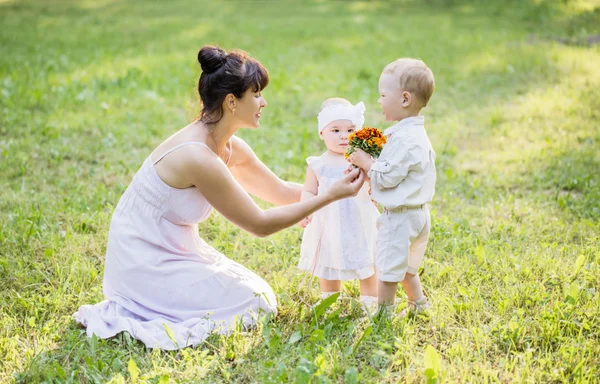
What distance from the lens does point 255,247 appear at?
4.59 meters

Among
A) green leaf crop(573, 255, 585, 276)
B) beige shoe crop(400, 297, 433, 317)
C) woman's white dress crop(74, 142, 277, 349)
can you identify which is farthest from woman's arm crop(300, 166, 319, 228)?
green leaf crop(573, 255, 585, 276)

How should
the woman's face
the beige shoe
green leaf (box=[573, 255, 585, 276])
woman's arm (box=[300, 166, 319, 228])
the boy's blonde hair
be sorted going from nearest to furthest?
the boy's blonde hair
the woman's face
the beige shoe
woman's arm (box=[300, 166, 319, 228])
green leaf (box=[573, 255, 585, 276])

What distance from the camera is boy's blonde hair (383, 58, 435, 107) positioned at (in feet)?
10.4

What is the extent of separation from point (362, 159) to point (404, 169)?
23cm

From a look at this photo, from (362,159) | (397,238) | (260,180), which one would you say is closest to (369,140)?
(362,159)

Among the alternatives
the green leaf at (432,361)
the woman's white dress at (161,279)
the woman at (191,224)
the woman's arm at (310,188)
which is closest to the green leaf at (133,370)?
the woman at (191,224)

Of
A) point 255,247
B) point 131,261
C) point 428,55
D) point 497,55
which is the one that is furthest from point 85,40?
point 131,261

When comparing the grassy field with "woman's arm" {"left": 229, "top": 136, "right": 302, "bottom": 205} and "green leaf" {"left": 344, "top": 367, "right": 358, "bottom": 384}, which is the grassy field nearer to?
"green leaf" {"left": 344, "top": 367, "right": 358, "bottom": 384}

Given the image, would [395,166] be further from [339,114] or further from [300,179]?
[300,179]

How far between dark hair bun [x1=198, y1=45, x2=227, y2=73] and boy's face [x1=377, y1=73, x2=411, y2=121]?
0.85 metres

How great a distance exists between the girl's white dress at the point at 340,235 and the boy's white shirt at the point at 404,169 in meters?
0.33

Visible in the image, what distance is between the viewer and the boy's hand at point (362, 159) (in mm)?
3275

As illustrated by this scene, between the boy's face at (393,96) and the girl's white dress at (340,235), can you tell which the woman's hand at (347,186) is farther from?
the boy's face at (393,96)

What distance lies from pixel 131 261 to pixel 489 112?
5.31 metres
